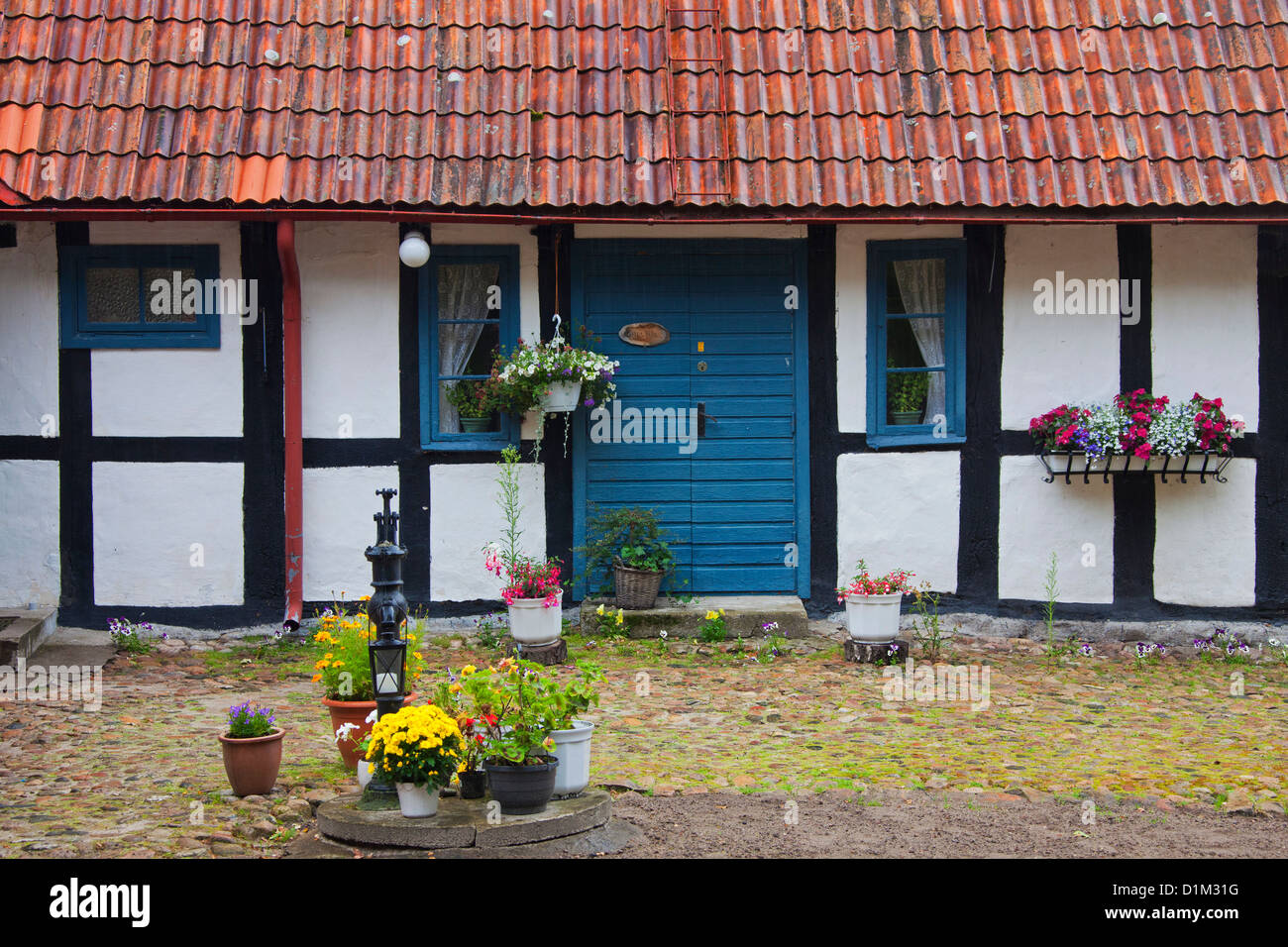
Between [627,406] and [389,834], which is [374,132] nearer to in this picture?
[627,406]

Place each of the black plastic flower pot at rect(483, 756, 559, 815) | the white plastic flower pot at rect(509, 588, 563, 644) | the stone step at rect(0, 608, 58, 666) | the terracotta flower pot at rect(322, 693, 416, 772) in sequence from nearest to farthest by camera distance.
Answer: the black plastic flower pot at rect(483, 756, 559, 815) < the terracotta flower pot at rect(322, 693, 416, 772) < the stone step at rect(0, 608, 58, 666) < the white plastic flower pot at rect(509, 588, 563, 644)

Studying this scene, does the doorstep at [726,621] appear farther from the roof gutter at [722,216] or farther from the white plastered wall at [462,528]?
the roof gutter at [722,216]

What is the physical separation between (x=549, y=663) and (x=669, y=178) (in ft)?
10.9

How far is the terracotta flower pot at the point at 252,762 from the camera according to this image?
559 cm

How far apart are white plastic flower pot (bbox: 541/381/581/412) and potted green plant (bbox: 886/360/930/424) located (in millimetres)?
2273

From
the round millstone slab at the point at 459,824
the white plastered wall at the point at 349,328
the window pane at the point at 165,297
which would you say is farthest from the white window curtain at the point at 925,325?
the round millstone slab at the point at 459,824

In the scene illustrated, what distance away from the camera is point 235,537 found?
30.8 ft

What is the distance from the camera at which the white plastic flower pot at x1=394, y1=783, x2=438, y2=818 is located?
4.99m

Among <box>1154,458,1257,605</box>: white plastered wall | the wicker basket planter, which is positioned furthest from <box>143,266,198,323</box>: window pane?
<box>1154,458,1257,605</box>: white plastered wall

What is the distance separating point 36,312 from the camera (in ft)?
30.6

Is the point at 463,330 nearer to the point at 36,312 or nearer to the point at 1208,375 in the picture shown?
the point at 36,312

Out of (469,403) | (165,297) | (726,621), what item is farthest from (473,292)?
(726,621)

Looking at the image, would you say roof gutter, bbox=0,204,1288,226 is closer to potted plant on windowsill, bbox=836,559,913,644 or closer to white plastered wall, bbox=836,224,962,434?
white plastered wall, bbox=836,224,962,434

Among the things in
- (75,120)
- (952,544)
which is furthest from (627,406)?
(75,120)
